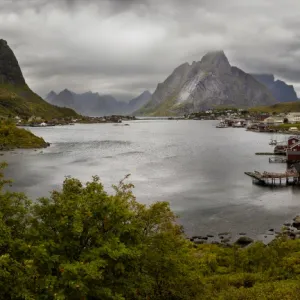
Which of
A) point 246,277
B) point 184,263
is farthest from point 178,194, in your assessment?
point 184,263

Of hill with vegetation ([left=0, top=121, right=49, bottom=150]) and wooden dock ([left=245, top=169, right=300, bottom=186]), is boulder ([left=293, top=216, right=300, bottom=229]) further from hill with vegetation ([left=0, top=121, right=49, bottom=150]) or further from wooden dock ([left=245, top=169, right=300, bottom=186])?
hill with vegetation ([left=0, top=121, right=49, bottom=150])

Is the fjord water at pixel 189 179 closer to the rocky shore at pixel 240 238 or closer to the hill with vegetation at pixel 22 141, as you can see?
the rocky shore at pixel 240 238

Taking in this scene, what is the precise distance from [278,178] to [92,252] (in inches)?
3038

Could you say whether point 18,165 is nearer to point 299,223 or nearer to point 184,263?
point 299,223

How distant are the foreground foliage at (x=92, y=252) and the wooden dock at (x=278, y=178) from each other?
59.7m

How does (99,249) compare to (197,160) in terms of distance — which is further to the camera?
(197,160)

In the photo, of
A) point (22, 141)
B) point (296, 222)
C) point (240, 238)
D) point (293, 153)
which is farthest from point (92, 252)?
point (22, 141)

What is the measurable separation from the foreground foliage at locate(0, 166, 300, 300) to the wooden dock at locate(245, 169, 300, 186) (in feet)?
196

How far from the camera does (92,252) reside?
19.4 m

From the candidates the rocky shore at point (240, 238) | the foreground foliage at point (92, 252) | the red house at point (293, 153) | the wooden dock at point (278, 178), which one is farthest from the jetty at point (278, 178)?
the foreground foliage at point (92, 252)

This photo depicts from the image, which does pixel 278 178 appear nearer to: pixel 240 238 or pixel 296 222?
pixel 296 222

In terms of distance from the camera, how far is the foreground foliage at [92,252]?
17031mm

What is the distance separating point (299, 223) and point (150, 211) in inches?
1609

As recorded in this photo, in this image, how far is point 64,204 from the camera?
70.2 feet
